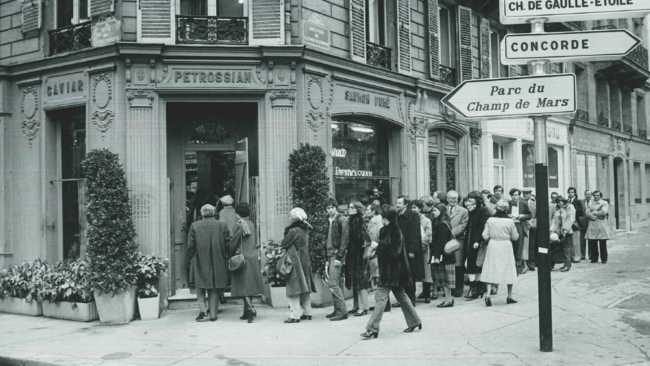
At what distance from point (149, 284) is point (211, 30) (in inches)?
183

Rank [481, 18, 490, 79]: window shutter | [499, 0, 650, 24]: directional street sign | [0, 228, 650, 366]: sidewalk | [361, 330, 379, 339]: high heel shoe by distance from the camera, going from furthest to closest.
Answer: [481, 18, 490, 79]: window shutter, [361, 330, 379, 339]: high heel shoe, [0, 228, 650, 366]: sidewalk, [499, 0, 650, 24]: directional street sign

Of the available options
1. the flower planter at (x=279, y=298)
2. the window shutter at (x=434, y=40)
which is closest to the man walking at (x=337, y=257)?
the flower planter at (x=279, y=298)

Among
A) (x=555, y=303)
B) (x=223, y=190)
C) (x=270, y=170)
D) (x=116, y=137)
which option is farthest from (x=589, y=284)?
(x=116, y=137)

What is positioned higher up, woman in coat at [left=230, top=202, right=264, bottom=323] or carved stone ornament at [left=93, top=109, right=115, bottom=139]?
carved stone ornament at [left=93, top=109, right=115, bottom=139]

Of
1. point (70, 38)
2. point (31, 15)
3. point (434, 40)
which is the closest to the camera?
point (70, 38)

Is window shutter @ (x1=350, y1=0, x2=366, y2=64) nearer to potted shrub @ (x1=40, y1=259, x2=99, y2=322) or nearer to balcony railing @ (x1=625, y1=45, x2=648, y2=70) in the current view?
potted shrub @ (x1=40, y1=259, x2=99, y2=322)

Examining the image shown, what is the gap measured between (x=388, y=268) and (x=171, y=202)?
497 centimetres

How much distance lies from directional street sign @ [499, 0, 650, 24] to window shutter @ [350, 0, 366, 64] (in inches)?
227

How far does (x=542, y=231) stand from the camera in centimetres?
690

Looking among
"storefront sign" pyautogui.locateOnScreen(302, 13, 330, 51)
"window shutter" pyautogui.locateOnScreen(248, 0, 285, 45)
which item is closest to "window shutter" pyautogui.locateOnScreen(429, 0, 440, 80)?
"storefront sign" pyautogui.locateOnScreen(302, 13, 330, 51)

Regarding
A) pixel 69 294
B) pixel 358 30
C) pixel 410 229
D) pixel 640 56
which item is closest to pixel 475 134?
pixel 358 30

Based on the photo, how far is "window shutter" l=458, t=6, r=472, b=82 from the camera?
16.5 meters

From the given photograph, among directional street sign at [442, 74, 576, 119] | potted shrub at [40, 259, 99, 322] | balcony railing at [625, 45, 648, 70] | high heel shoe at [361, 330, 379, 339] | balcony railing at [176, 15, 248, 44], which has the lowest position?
high heel shoe at [361, 330, 379, 339]

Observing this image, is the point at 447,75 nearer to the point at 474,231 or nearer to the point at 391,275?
the point at 474,231
